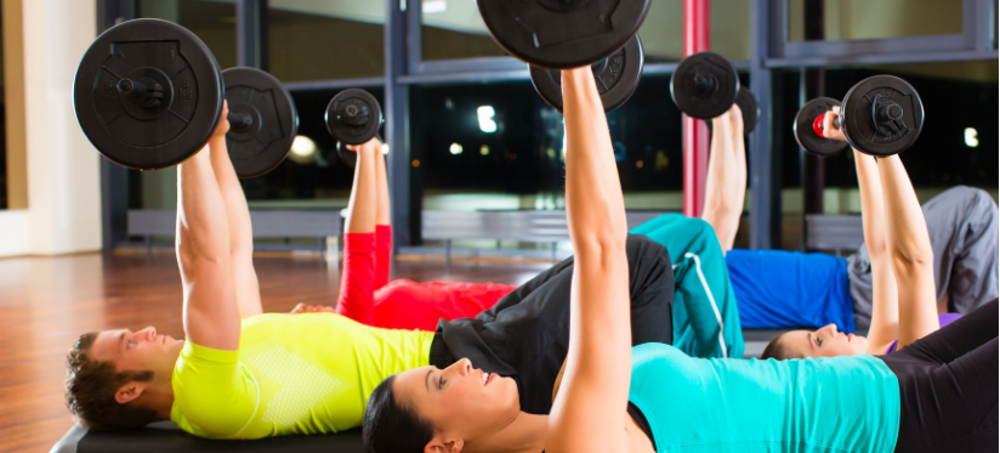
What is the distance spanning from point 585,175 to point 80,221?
6.05 m

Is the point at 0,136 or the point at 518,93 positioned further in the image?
the point at 0,136

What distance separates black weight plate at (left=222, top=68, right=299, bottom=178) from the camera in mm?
1833

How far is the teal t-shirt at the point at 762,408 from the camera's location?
37.0 inches

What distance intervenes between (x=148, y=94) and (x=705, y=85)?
1741mm

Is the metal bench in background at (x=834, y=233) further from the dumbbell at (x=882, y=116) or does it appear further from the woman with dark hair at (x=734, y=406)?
the woman with dark hair at (x=734, y=406)

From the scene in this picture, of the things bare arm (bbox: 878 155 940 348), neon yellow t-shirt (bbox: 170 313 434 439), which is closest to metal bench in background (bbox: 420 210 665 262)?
bare arm (bbox: 878 155 940 348)

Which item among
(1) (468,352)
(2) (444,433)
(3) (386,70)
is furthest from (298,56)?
(2) (444,433)

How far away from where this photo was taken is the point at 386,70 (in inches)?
198

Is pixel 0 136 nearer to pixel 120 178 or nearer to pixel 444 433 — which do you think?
pixel 120 178

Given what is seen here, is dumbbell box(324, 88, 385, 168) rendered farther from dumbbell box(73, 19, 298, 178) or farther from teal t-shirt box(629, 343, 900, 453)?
teal t-shirt box(629, 343, 900, 453)

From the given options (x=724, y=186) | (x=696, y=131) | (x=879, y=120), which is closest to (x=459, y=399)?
(x=879, y=120)

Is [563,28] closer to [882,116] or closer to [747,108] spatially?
[882,116]

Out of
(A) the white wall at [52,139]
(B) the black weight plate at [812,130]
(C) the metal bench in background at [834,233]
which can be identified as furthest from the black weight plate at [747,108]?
(A) the white wall at [52,139]

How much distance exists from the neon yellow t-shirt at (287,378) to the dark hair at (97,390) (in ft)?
0.23
